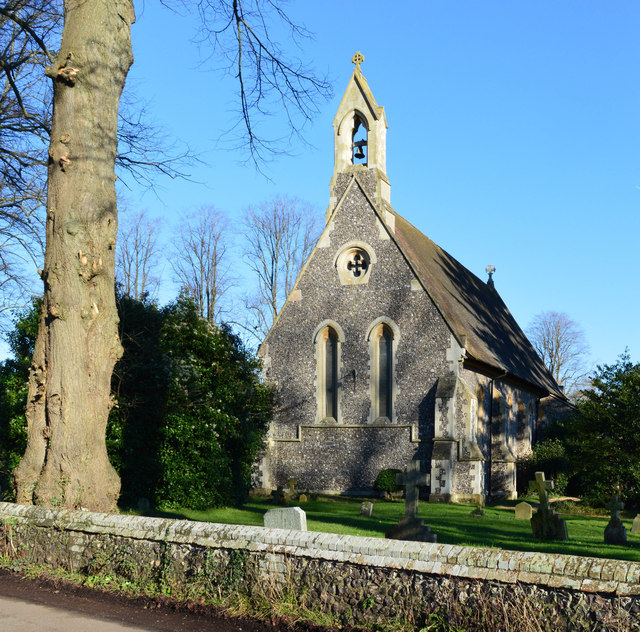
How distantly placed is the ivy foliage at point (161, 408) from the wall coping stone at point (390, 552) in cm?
721

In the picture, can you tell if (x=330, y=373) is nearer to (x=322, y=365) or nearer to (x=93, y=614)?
(x=322, y=365)

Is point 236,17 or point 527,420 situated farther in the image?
point 527,420

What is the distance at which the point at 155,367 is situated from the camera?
15.5 m

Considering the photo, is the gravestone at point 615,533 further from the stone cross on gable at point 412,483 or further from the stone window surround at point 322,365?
the stone window surround at point 322,365

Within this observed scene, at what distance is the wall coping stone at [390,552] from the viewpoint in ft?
17.3

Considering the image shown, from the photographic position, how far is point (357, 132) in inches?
965

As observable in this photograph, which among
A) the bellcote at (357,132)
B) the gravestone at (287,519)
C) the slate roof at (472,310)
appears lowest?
the gravestone at (287,519)

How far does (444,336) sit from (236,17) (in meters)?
12.4

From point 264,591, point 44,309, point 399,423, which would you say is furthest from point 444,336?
point 264,591

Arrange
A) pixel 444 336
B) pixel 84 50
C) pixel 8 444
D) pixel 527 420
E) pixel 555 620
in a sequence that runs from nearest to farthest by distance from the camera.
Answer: pixel 555 620 → pixel 84 50 → pixel 8 444 → pixel 444 336 → pixel 527 420

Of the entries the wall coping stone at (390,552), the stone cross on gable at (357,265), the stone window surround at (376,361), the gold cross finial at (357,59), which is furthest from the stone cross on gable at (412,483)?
the gold cross finial at (357,59)

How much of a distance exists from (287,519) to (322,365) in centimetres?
1587

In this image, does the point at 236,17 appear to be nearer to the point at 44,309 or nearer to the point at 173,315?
the point at 44,309

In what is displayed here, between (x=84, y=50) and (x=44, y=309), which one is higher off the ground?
(x=84, y=50)
